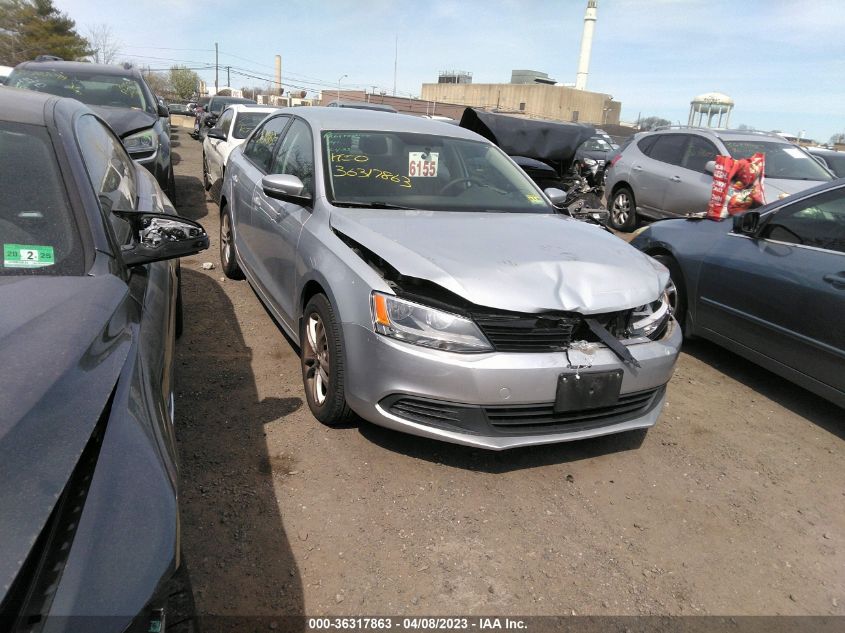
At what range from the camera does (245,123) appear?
28.7 ft

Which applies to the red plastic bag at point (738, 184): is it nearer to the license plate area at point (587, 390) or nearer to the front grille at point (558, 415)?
the front grille at point (558, 415)

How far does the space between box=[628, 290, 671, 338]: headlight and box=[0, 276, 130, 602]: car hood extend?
2.33 m

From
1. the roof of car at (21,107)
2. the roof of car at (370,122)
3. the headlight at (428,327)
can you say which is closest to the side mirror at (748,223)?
the roof of car at (370,122)

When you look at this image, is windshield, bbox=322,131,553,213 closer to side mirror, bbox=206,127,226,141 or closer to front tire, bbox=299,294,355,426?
front tire, bbox=299,294,355,426

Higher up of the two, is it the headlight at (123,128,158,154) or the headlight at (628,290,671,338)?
the headlight at (123,128,158,154)

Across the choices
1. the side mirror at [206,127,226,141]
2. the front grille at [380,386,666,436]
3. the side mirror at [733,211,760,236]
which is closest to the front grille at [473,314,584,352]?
the front grille at [380,386,666,436]

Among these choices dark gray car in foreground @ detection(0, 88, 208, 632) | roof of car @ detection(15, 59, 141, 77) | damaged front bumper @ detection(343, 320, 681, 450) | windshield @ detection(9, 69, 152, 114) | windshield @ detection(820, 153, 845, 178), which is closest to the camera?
dark gray car in foreground @ detection(0, 88, 208, 632)

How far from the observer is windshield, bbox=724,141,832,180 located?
8219 millimetres

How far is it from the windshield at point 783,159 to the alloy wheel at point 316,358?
24.3 feet

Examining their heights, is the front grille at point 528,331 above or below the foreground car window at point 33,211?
below

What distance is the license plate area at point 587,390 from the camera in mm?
2686

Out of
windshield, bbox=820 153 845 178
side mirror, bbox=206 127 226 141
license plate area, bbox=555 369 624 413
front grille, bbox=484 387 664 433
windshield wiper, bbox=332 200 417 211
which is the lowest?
front grille, bbox=484 387 664 433

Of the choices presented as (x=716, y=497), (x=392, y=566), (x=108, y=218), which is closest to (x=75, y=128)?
(x=108, y=218)

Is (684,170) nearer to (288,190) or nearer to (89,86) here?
(288,190)
